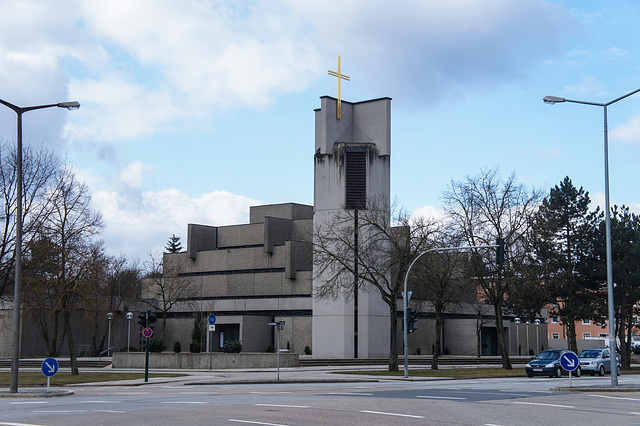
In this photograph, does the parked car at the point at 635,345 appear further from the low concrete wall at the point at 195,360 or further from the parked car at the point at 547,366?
the low concrete wall at the point at 195,360

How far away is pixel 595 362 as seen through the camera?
3869 centimetres

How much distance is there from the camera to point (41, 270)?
34625mm

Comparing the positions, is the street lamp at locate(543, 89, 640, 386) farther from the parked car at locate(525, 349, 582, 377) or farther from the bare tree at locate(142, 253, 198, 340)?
the bare tree at locate(142, 253, 198, 340)

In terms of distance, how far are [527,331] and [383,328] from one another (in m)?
32.2

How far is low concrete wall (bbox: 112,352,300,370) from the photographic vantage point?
43.8m

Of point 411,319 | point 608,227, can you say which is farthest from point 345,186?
point 608,227

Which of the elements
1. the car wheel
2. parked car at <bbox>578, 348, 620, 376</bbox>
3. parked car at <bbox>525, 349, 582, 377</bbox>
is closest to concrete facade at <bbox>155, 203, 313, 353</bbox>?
parked car at <bbox>578, 348, 620, 376</bbox>

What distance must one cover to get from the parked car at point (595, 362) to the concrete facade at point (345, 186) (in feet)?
61.6

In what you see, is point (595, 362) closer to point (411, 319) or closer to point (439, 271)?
point (439, 271)

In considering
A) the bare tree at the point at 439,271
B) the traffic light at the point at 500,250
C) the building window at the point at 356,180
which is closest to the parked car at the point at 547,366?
the bare tree at the point at 439,271

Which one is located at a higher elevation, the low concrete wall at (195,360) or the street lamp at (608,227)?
the street lamp at (608,227)

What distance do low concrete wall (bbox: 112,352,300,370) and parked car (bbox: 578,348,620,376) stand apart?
17722mm

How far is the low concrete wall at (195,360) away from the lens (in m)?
43.8

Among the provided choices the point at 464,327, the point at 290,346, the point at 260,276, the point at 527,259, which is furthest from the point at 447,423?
the point at 464,327
